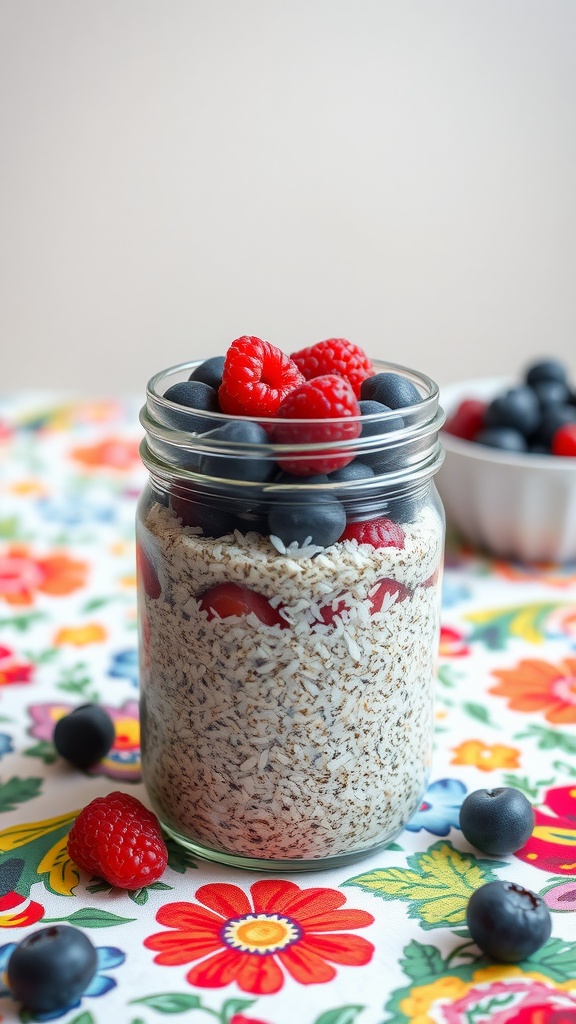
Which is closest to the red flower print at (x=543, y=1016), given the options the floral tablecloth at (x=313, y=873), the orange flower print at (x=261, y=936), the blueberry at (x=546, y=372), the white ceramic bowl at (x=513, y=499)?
the floral tablecloth at (x=313, y=873)

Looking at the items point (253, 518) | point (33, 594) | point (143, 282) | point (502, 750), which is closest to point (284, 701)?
point (253, 518)

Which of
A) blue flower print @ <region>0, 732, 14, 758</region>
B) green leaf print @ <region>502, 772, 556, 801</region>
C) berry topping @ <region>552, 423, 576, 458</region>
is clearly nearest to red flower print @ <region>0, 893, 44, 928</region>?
blue flower print @ <region>0, 732, 14, 758</region>

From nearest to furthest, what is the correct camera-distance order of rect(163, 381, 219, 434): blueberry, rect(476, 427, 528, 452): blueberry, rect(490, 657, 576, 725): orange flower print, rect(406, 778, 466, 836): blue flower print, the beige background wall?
1. rect(163, 381, 219, 434): blueberry
2. rect(406, 778, 466, 836): blue flower print
3. rect(490, 657, 576, 725): orange flower print
4. rect(476, 427, 528, 452): blueberry
5. the beige background wall

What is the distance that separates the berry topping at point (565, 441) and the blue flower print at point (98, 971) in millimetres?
977

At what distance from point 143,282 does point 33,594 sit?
1.44 m

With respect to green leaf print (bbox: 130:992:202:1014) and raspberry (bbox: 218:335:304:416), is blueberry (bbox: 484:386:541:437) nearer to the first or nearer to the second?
raspberry (bbox: 218:335:304:416)

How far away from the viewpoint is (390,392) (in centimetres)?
78

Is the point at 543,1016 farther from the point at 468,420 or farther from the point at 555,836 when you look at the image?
the point at 468,420

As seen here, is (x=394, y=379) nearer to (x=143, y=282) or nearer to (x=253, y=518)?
(x=253, y=518)

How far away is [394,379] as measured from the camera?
0.79 metres

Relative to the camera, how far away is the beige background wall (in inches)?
94.7

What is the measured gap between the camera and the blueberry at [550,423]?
1503 millimetres

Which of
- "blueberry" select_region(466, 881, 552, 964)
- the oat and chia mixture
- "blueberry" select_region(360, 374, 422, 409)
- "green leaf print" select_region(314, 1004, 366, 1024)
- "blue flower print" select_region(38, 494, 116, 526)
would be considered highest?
"blueberry" select_region(360, 374, 422, 409)

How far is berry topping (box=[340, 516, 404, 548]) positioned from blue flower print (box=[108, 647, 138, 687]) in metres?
0.48
